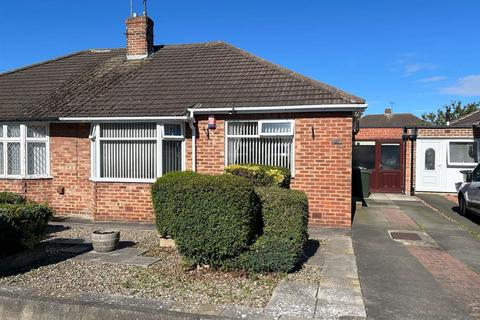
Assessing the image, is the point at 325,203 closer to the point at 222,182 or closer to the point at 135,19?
the point at 222,182

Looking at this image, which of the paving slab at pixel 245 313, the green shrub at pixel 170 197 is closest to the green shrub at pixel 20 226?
the green shrub at pixel 170 197

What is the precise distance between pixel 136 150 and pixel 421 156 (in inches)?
483

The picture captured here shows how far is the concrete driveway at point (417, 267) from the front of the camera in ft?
14.9

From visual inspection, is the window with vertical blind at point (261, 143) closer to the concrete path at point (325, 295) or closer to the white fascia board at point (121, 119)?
the white fascia board at point (121, 119)

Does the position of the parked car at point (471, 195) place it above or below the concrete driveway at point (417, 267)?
above

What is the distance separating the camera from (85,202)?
36.4ft

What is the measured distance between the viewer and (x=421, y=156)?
56.6 ft

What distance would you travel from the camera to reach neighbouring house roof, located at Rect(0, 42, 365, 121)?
9922 mm

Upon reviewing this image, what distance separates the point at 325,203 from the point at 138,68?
7420 mm

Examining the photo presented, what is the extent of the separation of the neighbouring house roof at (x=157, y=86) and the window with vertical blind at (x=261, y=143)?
0.52 metres

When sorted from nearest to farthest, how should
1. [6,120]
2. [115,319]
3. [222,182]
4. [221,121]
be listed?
1. [115,319]
2. [222,182]
3. [221,121]
4. [6,120]

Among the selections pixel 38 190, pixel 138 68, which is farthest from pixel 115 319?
pixel 138 68

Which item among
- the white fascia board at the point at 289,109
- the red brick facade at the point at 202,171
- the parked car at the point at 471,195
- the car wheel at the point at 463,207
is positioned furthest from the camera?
the car wheel at the point at 463,207

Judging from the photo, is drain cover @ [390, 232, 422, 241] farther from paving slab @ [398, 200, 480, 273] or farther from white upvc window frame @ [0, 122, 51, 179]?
white upvc window frame @ [0, 122, 51, 179]
